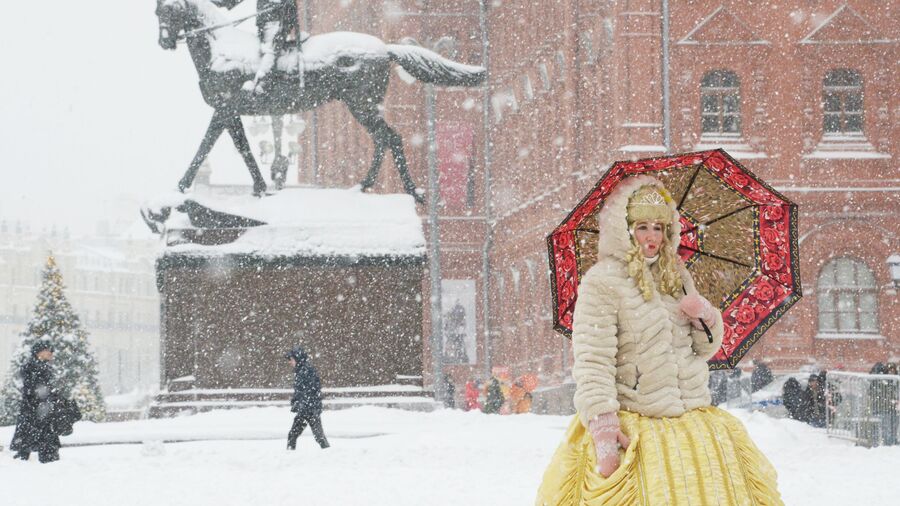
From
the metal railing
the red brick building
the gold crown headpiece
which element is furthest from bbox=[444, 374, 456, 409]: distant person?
the gold crown headpiece

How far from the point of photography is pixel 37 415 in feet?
57.0

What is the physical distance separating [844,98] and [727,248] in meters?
28.7

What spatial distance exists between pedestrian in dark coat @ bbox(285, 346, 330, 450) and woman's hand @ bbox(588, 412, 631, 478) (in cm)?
1252

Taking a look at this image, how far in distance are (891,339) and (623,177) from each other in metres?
28.0

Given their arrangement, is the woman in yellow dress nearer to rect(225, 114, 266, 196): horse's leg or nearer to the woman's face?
the woman's face

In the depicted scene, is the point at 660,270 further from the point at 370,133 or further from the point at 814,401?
the point at 814,401

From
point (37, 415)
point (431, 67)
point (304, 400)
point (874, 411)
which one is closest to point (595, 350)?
point (304, 400)

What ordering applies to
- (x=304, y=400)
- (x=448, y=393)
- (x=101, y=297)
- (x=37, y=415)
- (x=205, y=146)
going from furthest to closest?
(x=101, y=297)
(x=448, y=393)
(x=205, y=146)
(x=304, y=400)
(x=37, y=415)

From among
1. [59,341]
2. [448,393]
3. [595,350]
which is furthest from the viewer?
[448,393]

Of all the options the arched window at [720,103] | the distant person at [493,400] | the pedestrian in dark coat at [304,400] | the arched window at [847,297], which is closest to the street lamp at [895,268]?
the arched window at [847,297]

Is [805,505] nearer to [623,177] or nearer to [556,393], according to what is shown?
[623,177]

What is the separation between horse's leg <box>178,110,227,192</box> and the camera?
23250mm

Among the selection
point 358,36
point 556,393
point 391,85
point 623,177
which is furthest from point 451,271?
point 623,177

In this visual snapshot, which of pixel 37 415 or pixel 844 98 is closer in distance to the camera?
pixel 37 415
